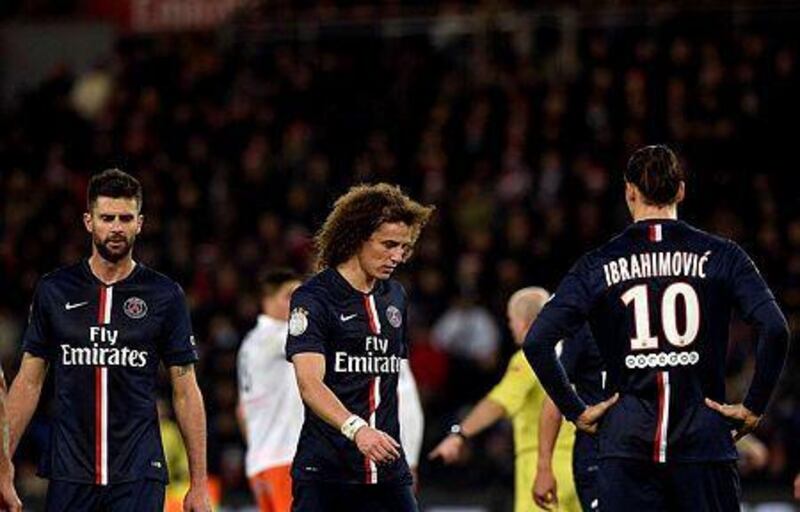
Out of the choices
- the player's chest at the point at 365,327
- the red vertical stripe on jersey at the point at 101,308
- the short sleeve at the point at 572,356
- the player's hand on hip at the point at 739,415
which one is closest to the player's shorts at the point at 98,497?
the red vertical stripe on jersey at the point at 101,308

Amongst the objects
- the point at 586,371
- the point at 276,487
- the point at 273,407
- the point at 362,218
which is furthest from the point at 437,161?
the point at 362,218

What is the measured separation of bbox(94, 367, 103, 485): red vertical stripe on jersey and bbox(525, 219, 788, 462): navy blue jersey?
6.69ft

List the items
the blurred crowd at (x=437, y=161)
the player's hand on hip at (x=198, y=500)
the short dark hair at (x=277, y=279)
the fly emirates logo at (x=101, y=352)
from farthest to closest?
1. the blurred crowd at (x=437, y=161)
2. the short dark hair at (x=277, y=279)
3. the fly emirates logo at (x=101, y=352)
4. the player's hand on hip at (x=198, y=500)

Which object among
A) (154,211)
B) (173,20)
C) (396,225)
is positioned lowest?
(396,225)

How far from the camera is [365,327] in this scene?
9.62 metres

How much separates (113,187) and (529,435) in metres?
3.22

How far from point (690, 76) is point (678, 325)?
464 inches

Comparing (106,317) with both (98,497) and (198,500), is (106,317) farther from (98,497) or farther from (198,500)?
(198,500)

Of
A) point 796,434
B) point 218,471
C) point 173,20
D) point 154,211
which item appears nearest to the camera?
point 796,434

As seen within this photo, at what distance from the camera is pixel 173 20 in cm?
2538

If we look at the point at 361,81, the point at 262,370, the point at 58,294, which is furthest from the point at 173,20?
the point at 58,294

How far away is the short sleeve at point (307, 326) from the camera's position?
31.1ft

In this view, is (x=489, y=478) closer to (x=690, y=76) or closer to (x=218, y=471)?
(x=218, y=471)

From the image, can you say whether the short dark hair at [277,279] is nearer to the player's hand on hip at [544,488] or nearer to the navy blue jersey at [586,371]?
the navy blue jersey at [586,371]
